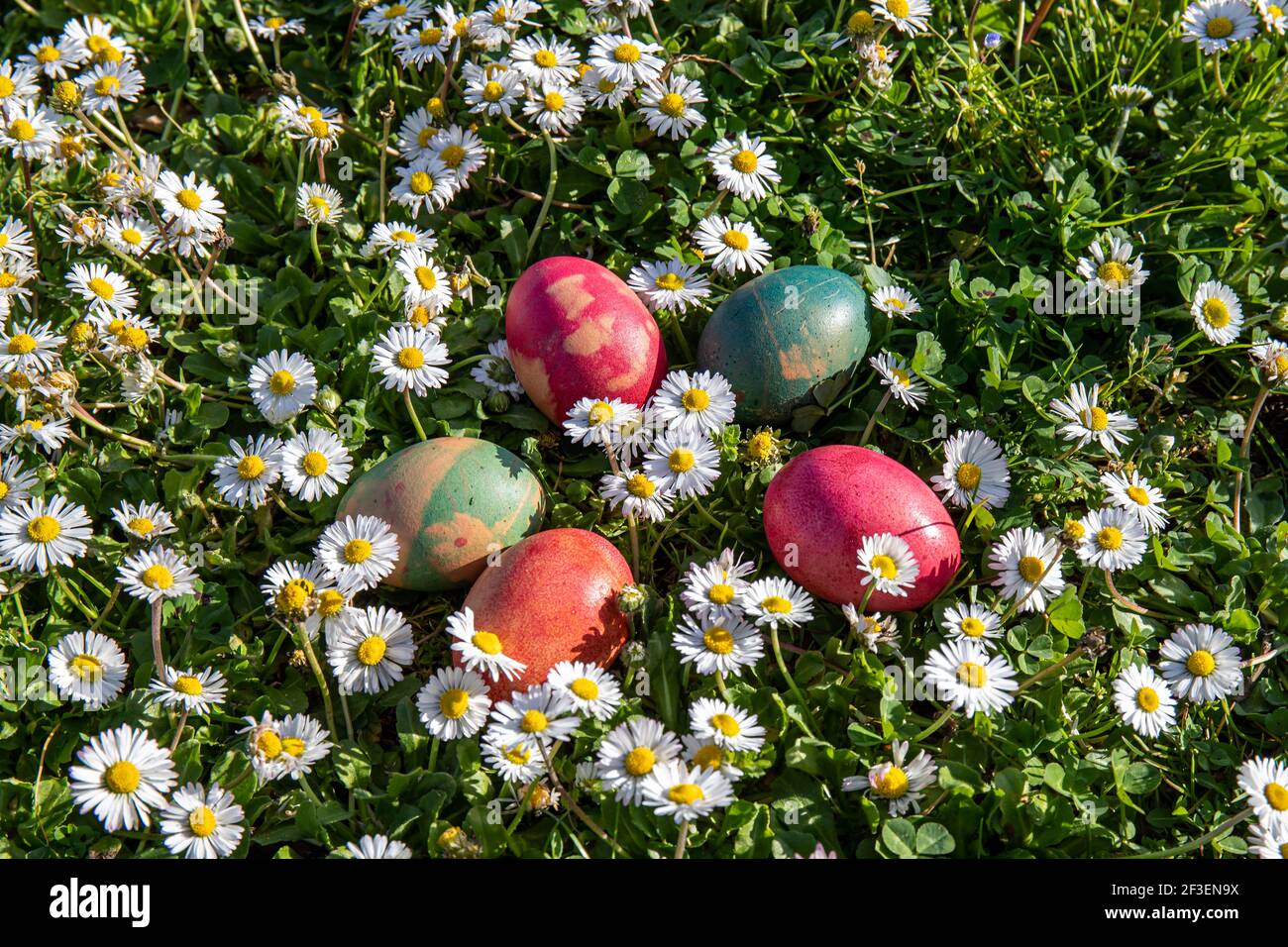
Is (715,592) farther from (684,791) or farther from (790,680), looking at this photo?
(684,791)

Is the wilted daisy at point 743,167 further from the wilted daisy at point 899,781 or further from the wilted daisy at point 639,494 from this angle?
the wilted daisy at point 899,781

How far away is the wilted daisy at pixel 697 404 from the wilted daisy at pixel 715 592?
34 centimetres

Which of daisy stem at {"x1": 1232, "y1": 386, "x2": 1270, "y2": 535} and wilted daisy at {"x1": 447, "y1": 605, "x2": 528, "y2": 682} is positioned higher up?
daisy stem at {"x1": 1232, "y1": 386, "x2": 1270, "y2": 535}

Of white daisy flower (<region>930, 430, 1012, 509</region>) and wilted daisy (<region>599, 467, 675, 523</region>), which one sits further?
white daisy flower (<region>930, 430, 1012, 509</region>)

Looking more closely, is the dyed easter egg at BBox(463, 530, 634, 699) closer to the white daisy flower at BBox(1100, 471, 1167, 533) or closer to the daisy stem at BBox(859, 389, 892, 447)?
the daisy stem at BBox(859, 389, 892, 447)

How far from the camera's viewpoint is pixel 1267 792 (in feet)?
7.77

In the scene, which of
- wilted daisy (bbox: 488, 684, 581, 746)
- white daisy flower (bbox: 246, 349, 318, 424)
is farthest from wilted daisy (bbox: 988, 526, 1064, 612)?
white daisy flower (bbox: 246, 349, 318, 424)

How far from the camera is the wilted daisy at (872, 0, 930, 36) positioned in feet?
10.5

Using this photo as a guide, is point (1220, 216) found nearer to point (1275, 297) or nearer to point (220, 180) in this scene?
point (1275, 297)

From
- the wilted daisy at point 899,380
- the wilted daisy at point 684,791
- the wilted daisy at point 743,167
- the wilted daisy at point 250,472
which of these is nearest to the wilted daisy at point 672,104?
the wilted daisy at point 743,167

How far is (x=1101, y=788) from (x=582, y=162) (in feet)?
7.08

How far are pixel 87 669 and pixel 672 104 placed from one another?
2119 millimetres

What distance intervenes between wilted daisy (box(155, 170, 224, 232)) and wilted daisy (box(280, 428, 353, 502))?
0.82 meters

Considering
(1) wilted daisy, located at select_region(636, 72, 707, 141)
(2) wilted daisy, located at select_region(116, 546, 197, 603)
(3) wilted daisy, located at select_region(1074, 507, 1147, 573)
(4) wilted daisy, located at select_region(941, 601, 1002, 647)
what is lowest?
(4) wilted daisy, located at select_region(941, 601, 1002, 647)
